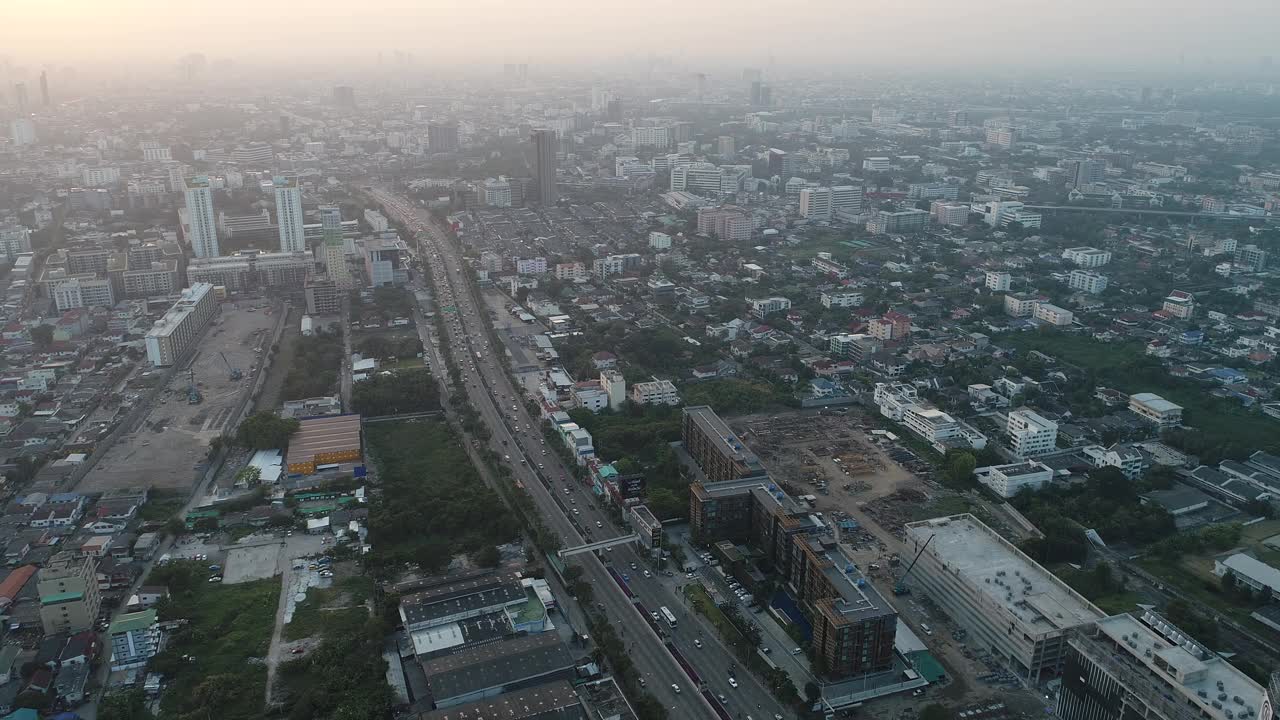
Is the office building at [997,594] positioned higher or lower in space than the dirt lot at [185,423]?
higher

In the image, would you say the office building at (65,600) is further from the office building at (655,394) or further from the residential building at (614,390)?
the office building at (655,394)

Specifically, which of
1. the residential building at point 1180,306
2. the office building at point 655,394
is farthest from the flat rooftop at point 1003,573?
the residential building at point 1180,306

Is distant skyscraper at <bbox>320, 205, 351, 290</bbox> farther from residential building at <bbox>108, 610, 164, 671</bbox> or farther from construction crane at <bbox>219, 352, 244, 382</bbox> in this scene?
residential building at <bbox>108, 610, 164, 671</bbox>

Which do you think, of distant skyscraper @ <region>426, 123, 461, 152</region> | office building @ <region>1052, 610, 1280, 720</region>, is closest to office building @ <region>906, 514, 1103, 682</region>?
office building @ <region>1052, 610, 1280, 720</region>

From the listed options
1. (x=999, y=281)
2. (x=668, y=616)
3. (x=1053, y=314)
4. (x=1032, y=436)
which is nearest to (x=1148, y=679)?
(x=668, y=616)

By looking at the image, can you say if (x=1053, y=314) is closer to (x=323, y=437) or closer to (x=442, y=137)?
(x=323, y=437)

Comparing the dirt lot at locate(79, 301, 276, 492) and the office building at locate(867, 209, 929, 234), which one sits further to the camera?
the office building at locate(867, 209, 929, 234)

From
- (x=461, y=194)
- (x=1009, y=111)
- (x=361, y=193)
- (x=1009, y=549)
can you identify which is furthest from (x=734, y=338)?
(x=1009, y=111)

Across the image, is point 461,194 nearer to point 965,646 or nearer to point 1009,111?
point 965,646
